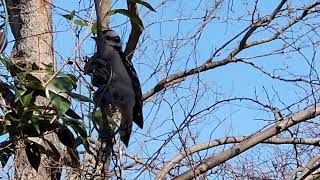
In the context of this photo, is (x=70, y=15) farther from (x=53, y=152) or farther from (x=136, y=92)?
(x=53, y=152)

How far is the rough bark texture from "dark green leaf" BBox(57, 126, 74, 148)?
22.3 inches

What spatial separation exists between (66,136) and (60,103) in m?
0.32

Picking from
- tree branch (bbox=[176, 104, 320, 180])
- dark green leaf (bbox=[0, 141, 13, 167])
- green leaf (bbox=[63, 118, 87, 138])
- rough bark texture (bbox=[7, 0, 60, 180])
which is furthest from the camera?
rough bark texture (bbox=[7, 0, 60, 180])

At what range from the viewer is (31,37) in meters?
3.94

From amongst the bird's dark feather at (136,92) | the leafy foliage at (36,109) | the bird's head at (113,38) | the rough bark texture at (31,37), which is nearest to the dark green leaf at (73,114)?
Result: the leafy foliage at (36,109)

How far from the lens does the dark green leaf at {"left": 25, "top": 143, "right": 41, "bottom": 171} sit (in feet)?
9.87

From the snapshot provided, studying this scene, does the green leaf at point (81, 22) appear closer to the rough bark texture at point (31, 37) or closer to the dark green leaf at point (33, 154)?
the dark green leaf at point (33, 154)

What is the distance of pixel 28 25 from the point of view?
401 centimetres

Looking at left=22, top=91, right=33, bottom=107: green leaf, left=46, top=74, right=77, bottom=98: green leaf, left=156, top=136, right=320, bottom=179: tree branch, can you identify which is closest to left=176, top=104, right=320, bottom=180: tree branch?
left=156, top=136, right=320, bottom=179: tree branch

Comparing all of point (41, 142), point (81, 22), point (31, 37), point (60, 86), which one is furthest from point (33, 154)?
point (31, 37)

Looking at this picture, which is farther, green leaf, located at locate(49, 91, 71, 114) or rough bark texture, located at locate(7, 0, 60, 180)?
rough bark texture, located at locate(7, 0, 60, 180)

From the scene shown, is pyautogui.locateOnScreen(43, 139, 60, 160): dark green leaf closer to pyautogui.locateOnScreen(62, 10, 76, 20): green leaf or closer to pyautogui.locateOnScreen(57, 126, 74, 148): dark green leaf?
pyautogui.locateOnScreen(57, 126, 74, 148): dark green leaf

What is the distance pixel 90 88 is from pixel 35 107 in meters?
0.28

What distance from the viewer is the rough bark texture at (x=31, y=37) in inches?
140
